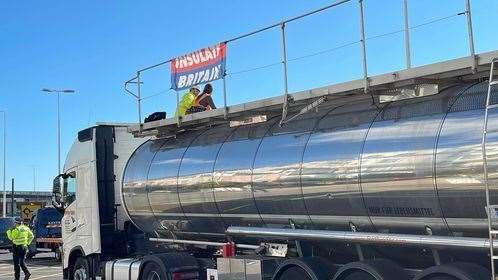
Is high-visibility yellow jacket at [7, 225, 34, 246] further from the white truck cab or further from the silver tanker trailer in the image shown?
the silver tanker trailer

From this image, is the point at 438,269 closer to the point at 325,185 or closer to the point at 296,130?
the point at 325,185

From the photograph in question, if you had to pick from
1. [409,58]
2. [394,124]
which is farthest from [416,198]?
[409,58]

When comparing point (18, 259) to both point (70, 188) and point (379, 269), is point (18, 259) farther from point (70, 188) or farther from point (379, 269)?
point (379, 269)

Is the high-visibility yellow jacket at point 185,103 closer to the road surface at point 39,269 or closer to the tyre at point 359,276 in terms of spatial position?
the tyre at point 359,276

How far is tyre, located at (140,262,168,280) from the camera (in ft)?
33.2

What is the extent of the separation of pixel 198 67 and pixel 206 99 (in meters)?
0.53

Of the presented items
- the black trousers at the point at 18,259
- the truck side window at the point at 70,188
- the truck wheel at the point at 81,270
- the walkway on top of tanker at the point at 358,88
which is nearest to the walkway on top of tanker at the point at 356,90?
the walkway on top of tanker at the point at 358,88

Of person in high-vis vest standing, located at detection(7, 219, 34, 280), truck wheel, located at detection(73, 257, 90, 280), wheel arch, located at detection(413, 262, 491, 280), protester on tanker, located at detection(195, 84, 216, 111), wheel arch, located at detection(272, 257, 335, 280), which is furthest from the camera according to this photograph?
person in high-vis vest standing, located at detection(7, 219, 34, 280)

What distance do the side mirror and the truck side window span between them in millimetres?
128

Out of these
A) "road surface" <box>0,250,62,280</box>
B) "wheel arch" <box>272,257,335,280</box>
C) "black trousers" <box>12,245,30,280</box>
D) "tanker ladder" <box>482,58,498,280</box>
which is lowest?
"road surface" <box>0,250,62,280</box>

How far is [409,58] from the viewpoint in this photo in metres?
6.83

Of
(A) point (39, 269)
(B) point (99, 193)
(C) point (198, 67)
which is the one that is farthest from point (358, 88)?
(A) point (39, 269)

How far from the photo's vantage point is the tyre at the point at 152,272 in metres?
10.1

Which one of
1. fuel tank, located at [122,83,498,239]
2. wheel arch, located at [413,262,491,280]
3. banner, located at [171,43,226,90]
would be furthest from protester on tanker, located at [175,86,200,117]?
wheel arch, located at [413,262,491,280]
